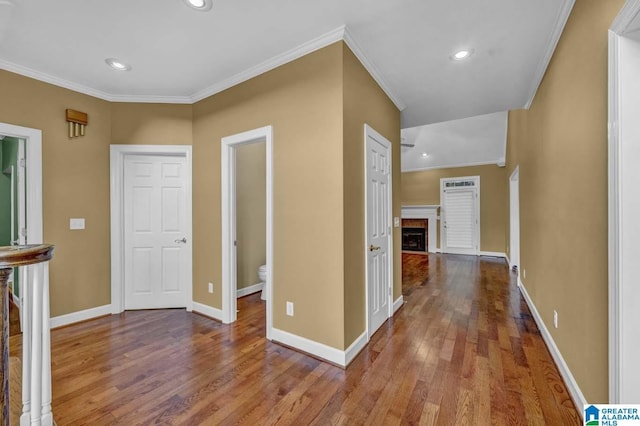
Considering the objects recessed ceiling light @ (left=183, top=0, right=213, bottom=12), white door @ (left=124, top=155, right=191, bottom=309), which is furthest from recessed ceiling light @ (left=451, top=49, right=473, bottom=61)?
white door @ (left=124, top=155, right=191, bottom=309)

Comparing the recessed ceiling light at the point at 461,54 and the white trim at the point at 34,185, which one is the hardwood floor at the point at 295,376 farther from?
the recessed ceiling light at the point at 461,54

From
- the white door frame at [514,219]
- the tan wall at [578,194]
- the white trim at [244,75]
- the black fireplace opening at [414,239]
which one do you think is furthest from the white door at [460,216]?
the tan wall at [578,194]

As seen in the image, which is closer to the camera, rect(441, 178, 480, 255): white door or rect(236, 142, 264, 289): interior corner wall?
rect(236, 142, 264, 289): interior corner wall

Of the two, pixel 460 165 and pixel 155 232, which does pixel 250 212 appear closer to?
pixel 155 232

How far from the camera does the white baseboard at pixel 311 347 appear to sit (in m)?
2.24

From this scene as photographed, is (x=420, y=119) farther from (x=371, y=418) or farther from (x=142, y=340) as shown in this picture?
(x=142, y=340)

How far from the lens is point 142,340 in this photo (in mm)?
2682

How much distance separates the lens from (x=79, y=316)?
10.3 ft

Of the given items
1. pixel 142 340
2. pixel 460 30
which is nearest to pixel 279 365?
pixel 142 340

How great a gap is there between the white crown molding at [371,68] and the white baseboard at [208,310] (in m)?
2.98

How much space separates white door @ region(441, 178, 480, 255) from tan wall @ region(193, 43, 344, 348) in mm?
6938

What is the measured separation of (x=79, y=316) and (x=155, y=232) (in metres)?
1.17

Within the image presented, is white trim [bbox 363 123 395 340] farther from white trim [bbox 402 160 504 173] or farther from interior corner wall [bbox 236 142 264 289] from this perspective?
white trim [bbox 402 160 504 173]

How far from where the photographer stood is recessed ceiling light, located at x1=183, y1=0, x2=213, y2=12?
192 cm
